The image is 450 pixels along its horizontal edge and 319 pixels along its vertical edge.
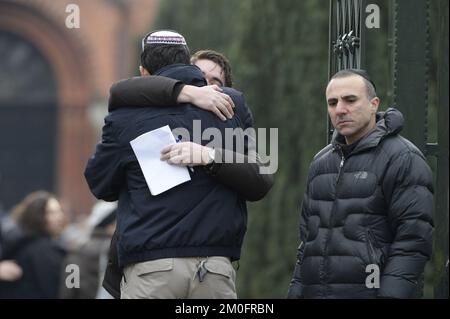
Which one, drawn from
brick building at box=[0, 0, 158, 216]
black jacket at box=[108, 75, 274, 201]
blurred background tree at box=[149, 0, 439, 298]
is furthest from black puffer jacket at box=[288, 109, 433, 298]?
brick building at box=[0, 0, 158, 216]

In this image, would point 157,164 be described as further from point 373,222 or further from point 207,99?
point 373,222

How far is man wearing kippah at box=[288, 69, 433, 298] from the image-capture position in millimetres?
5426

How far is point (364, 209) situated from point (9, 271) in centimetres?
447

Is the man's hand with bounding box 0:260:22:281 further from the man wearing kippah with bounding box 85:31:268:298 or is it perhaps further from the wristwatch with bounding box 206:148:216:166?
the wristwatch with bounding box 206:148:216:166

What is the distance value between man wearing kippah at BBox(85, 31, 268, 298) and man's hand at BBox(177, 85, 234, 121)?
4 cm

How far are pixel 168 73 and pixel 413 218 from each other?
1230 mm

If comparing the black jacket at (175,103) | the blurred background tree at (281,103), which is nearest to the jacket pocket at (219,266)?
the black jacket at (175,103)

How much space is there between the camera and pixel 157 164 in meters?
5.45

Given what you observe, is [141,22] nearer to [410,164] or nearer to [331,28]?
[331,28]

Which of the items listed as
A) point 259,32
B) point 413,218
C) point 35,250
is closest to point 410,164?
point 413,218

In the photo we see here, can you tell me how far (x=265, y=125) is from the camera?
46.8 ft

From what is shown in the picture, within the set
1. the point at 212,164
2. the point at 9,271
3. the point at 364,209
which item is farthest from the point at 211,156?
the point at 9,271

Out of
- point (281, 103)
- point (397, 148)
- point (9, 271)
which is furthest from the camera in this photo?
point (281, 103)
